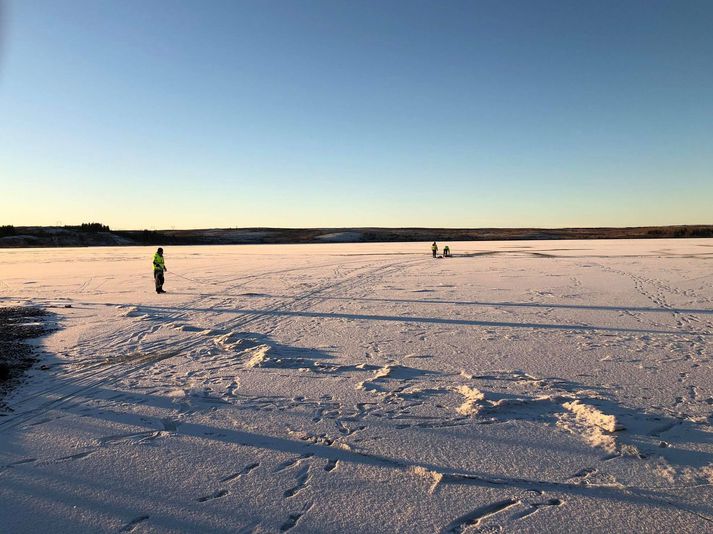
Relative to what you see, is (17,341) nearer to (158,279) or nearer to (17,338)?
(17,338)

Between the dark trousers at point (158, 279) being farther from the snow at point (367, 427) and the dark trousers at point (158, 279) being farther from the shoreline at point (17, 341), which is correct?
the snow at point (367, 427)

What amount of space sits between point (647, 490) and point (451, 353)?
3.72 m

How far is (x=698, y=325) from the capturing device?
8.37 meters

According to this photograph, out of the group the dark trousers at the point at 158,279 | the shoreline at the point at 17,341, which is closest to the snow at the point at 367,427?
the shoreline at the point at 17,341

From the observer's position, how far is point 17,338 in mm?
7867

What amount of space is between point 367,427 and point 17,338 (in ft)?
23.4

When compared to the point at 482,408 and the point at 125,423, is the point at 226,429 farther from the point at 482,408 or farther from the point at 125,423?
the point at 482,408

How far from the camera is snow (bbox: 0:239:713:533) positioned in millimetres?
2936

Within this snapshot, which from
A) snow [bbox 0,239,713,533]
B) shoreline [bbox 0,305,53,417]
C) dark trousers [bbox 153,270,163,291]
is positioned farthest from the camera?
dark trousers [bbox 153,270,163,291]

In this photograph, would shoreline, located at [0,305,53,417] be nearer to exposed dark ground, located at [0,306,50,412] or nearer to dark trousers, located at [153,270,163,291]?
exposed dark ground, located at [0,306,50,412]

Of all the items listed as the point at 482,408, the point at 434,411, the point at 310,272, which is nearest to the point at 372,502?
the point at 434,411

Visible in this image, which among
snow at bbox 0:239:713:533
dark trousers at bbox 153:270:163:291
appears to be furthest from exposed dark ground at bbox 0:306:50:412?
dark trousers at bbox 153:270:163:291

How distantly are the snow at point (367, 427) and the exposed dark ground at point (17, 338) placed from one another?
279 mm

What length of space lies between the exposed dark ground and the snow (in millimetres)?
279
